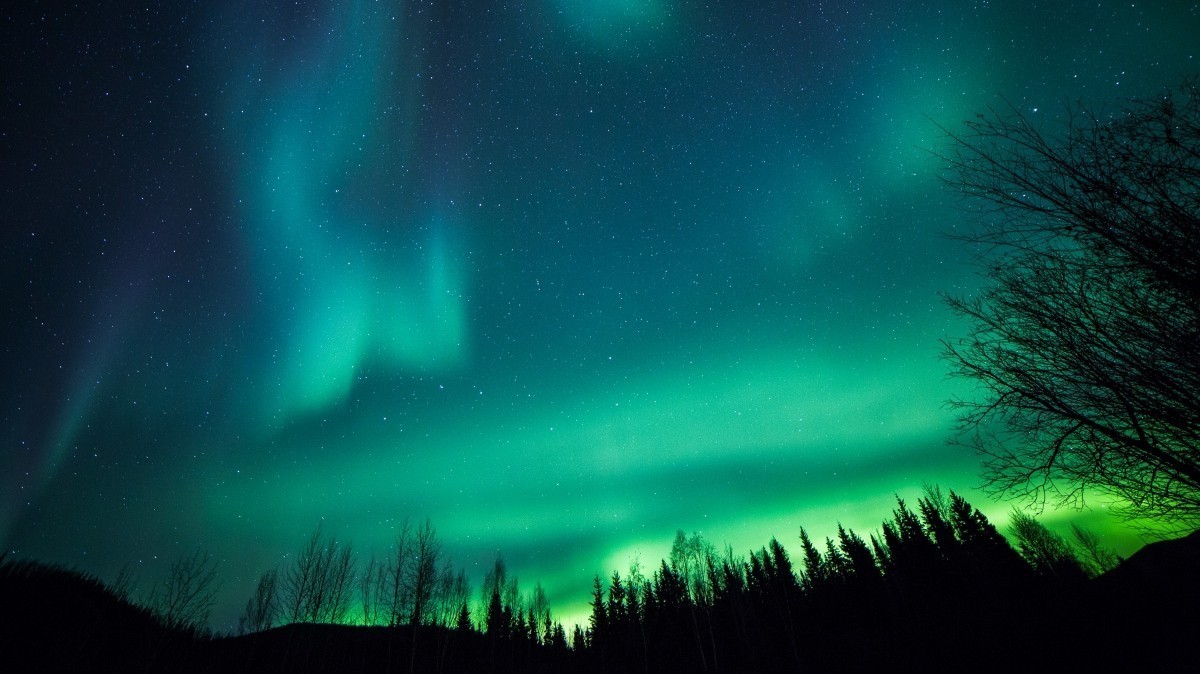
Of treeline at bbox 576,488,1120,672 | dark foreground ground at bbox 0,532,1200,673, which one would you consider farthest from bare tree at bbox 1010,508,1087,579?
dark foreground ground at bbox 0,532,1200,673

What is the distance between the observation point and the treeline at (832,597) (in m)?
36.2

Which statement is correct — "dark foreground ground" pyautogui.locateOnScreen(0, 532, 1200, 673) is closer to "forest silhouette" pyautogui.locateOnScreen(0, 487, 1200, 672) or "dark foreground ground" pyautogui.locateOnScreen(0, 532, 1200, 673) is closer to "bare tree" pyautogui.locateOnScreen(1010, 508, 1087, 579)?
"forest silhouette" pyautogui.locateOnScreen(0, 487, 1200, 672)

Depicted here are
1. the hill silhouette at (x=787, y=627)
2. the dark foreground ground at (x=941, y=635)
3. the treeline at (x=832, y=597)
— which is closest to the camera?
the dark foreground ground at (x=941, y=635)

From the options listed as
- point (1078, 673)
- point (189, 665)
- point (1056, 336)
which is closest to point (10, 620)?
point (189, 665)

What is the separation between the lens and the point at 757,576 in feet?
207

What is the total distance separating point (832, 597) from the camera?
5216 cm

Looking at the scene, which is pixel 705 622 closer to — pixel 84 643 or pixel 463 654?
pixel 463 654

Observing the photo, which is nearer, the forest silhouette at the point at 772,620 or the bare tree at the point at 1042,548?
the forest silhouette at the point at 772,620

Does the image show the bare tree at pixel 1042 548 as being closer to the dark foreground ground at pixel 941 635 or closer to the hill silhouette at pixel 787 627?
the hill silhouette at pixel 787 627

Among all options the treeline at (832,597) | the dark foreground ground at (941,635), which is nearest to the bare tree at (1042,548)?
the treeline at (832,597)

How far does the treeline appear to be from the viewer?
36188 millimetres

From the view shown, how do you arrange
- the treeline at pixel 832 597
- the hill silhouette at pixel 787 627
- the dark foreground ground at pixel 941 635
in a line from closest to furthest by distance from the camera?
the dark foreground ground at pixel 941 635 → the hill silhouette at pixel 787 627 → the treeline at pixel 832 597

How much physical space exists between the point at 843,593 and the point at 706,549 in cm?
1769

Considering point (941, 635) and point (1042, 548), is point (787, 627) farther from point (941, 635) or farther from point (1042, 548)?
point (1042, 548)
